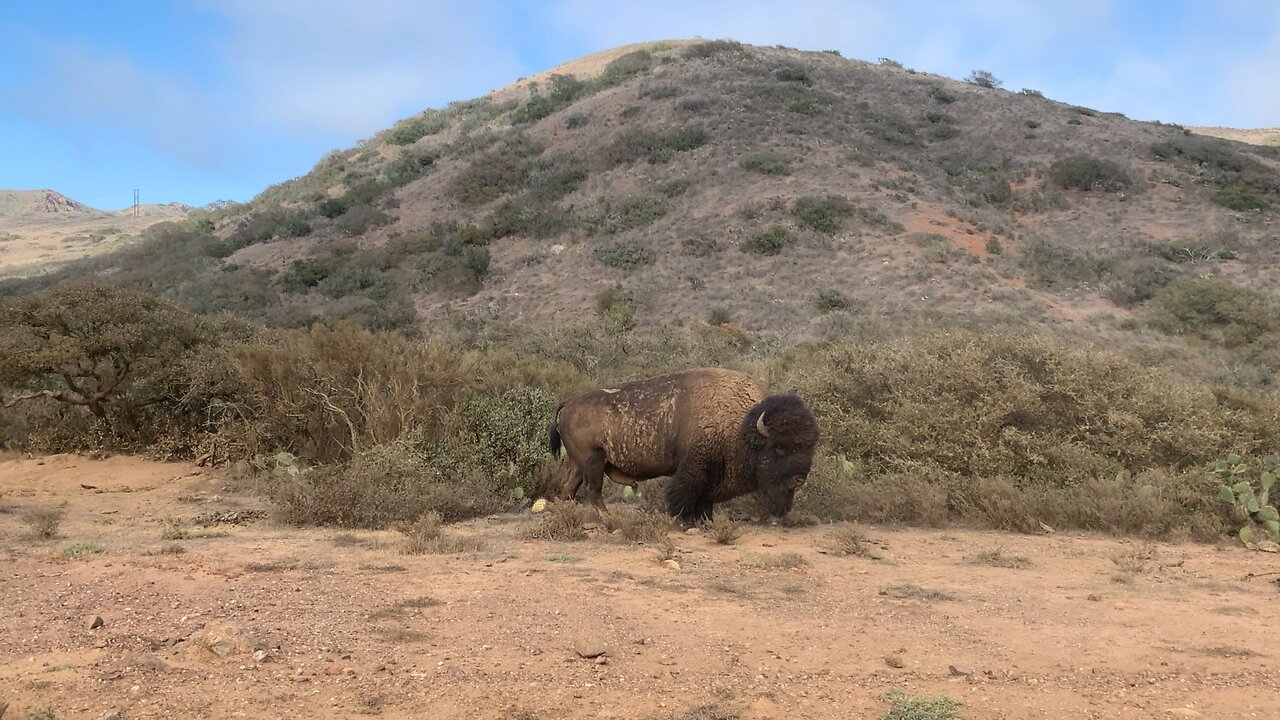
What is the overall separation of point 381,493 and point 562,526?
208 centimetres

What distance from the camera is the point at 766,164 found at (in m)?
40.8

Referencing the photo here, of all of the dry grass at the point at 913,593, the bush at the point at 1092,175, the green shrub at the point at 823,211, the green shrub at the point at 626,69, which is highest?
the green shrub at the point at 626,69

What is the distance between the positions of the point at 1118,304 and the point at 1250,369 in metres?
9.78

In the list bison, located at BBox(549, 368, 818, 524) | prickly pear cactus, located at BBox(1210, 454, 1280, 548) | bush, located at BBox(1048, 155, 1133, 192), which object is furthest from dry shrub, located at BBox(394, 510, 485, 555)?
bush, located at BBox(1048, 155, 1133, 192)

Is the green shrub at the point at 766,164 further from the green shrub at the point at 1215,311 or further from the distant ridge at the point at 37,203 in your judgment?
the distant ridge at the point at 37,203

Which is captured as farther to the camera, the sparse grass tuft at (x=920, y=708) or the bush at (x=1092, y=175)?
the bush at (x=1092, y=175)

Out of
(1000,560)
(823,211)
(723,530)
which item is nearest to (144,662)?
(723,530)

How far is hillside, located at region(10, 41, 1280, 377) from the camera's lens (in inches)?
1166

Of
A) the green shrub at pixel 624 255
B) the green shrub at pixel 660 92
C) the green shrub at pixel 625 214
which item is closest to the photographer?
the green shrub at pixel 624 255

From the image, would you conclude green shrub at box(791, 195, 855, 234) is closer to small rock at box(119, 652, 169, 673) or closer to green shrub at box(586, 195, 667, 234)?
green shrub at box(586, 195, 667, 234)

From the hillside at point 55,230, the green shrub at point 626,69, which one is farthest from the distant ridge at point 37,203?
the green shrub at point 626,69

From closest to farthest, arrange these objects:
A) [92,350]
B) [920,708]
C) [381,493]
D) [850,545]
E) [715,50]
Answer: [920,708], [850,545], [381,493], [92,350], [715,50]

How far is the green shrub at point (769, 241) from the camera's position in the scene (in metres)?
33.8

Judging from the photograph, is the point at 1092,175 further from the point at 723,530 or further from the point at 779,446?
the point at 723,530
